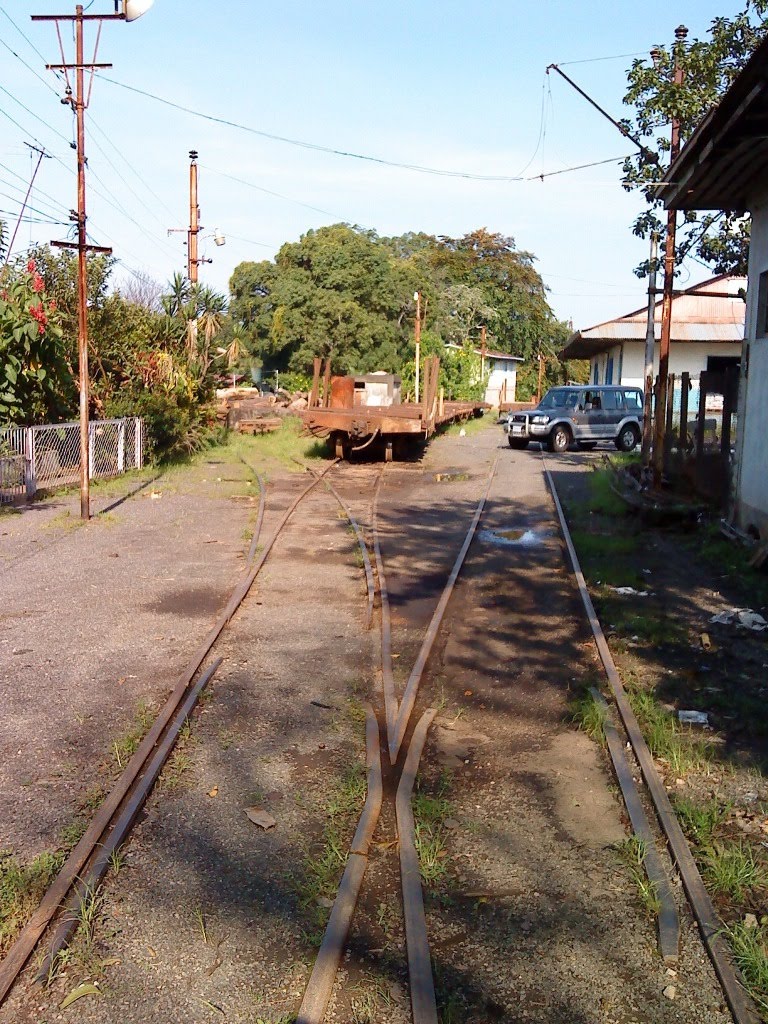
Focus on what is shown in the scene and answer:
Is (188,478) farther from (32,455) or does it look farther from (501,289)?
(501,289)

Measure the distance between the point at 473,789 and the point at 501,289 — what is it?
71636mm

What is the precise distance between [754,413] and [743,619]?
169 inches

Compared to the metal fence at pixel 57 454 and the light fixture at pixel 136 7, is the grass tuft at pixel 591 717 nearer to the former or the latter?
the light fixture at pixel 136 7

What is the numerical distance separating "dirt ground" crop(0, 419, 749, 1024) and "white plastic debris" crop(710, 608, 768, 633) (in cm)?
124

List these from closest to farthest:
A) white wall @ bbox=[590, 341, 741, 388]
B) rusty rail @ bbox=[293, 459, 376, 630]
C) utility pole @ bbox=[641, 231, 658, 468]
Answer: rusty rail @ bbox=[293, 459, 376, 630] → utility pole @ bbox=[641, 231, 658, 468] → white wall @ bbox=[590, 341, 741, 388]

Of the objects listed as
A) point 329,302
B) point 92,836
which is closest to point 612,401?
point 329,302

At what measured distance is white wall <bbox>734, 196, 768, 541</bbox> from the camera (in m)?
11.7

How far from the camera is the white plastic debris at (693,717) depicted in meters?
6.22

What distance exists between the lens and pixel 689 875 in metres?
4.16

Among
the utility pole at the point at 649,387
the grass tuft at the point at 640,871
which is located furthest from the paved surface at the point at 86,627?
the utility pole at the point at 649,387

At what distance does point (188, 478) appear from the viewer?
21.1 m

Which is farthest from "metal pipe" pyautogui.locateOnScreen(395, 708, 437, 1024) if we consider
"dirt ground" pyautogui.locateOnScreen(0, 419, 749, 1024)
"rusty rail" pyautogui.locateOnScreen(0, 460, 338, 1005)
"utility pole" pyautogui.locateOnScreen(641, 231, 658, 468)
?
"utility pole" pyautogui.locateOnScreen(641, 231, 658, 468)

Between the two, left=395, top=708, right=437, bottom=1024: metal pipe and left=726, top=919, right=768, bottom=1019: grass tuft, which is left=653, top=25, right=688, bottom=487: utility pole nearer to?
left=395, top=708, right=437, bottom=1024: metal pipe

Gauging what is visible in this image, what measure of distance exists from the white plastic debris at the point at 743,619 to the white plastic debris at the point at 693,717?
2364mm
